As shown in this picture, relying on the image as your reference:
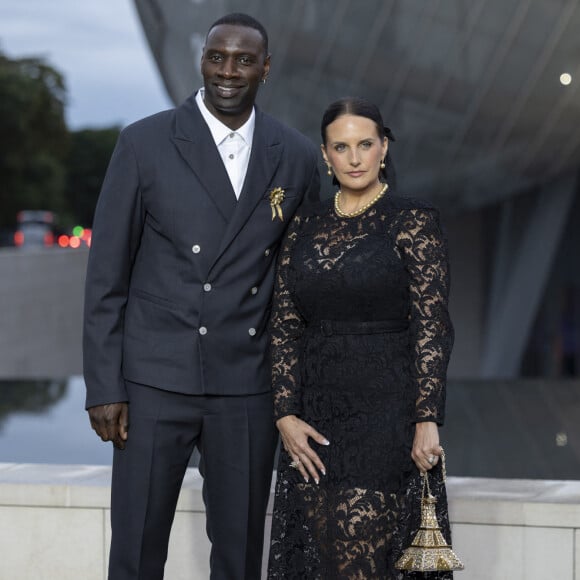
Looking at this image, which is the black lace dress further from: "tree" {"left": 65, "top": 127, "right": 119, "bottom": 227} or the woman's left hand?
"tree" {"left": 65, "top": 127, "right": 119, "bottom": 227}

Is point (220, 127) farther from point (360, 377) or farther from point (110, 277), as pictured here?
point (360, 377)

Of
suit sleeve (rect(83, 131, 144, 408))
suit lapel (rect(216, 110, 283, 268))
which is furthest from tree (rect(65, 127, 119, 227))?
suit sleeve (rect(83, 131, 144, 408))

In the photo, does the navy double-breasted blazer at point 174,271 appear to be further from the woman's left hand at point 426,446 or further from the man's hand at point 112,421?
the woman's left hand at point 426,446

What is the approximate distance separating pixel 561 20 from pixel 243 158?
47.5 ft

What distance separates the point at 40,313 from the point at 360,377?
52.0 ft

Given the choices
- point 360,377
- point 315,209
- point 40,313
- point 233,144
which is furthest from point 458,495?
point 40,313

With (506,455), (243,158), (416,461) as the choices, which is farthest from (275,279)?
(506,455)

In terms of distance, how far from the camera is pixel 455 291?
85.7 feet

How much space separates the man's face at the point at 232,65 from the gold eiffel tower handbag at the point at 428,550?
53.0 inches

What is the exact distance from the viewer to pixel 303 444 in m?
3.47

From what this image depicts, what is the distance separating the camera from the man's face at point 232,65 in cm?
346

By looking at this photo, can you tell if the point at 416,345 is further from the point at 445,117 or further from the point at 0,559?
the point at 445,117

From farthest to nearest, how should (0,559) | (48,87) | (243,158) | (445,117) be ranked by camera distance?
(48,87) → (445,117) → (0,559) → (243,158)

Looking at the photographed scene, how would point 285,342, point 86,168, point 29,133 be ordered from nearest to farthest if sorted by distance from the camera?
point 285,342, point 29,133, point 86,168
